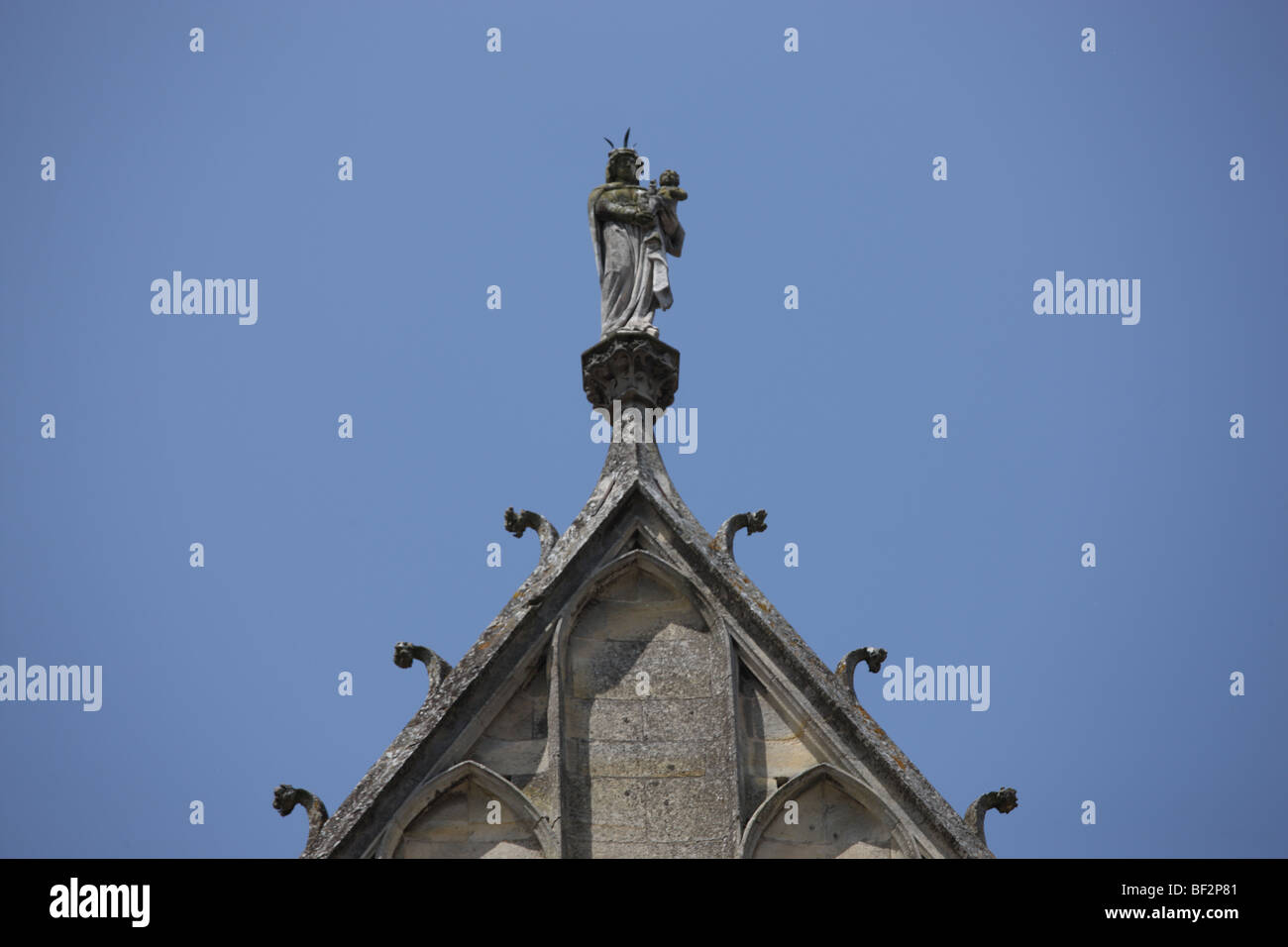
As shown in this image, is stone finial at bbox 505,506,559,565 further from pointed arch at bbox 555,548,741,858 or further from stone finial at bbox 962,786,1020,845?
stone finial at bbox 962,786,1020,845

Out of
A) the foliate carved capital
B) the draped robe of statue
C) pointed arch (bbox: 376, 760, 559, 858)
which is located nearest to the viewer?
pointed arch (bbox: 376, 760, 559, 858)

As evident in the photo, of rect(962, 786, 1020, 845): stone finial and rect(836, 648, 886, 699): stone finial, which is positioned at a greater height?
rect(836, 648, 886, 699): stone finial

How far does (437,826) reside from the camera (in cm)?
1969

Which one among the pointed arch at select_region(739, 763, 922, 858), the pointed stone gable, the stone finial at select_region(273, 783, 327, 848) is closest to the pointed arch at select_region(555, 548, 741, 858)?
the pointed stone gable

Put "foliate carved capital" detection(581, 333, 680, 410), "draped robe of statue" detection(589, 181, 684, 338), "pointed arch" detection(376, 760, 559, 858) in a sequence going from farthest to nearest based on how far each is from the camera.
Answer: "draped robe of statue" detection(589, 181, 684, 338) → "foliate carved capital" detection(581, 333, 680, 410) → "pointed arch" detection(376, 760, 559, 858)

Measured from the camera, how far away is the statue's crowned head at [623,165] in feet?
78.7

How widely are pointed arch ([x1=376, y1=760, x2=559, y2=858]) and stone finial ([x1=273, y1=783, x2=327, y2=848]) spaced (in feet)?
1.71

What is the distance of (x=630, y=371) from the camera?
22.5 meters

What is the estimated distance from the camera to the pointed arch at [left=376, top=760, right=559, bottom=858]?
19.5 metres

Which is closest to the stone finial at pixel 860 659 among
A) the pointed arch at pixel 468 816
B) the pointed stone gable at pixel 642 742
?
the pointed stone gable at pixel 642 742

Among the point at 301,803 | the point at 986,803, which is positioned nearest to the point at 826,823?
the point at 986,803

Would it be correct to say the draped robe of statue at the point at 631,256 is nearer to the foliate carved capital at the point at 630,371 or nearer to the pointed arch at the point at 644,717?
the foliate carved capital at the point at 630,371
